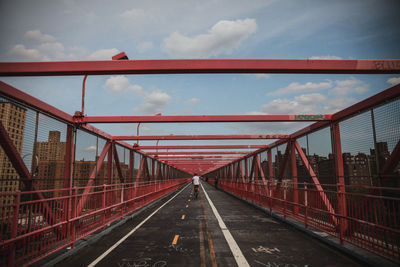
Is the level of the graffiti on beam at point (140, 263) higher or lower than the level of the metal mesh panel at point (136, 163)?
lower

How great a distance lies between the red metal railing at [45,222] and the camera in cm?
485

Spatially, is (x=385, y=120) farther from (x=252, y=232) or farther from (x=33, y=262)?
(x=33, y=262)

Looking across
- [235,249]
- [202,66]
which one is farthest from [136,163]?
[202,66]

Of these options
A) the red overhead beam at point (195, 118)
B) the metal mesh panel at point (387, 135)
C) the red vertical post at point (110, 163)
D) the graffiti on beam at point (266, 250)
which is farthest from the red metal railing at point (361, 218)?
the red vertical post at point (110, 163)

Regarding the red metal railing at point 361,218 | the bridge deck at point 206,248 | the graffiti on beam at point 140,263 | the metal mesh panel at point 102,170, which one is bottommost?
the bridge deck at point 206,248

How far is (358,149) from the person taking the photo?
25.7ft

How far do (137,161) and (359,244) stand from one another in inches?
658

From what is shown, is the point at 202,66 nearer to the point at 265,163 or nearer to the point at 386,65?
the point at 386,65

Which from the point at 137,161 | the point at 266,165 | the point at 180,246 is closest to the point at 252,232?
the point at 180,246

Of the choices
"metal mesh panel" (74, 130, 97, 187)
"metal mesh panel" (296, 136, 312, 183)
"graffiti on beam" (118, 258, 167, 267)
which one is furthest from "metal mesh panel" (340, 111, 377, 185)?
"metal mesh panel" (74, 130, 97, 187)

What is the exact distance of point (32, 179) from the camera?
6855 millimetres

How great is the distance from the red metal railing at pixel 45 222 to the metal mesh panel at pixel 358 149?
333 inches

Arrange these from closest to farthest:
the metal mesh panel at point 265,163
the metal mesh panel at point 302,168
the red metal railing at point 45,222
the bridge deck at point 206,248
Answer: the red metal railing at point 45,222
the bridge deck at point 206,248
the metal mesh panel at point 302,168
the metal mesh panel at point 265,163

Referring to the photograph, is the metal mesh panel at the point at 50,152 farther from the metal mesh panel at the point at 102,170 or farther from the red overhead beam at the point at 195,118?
the red overhead beam at the point at 195,118
